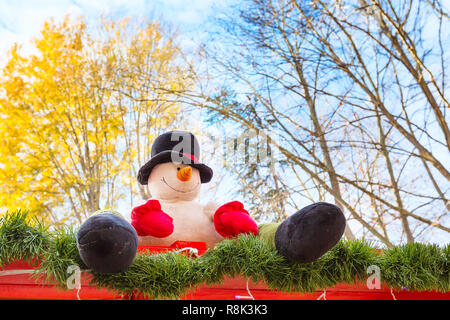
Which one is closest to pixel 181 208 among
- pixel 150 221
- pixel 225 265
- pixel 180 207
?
pixel 180 207

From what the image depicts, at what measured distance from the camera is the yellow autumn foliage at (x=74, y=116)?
3.29 meters

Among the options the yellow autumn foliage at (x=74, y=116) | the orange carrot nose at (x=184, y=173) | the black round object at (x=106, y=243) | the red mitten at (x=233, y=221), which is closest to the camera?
the black round object at (x=106, y=243)

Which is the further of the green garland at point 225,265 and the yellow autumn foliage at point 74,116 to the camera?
the yellow autumn foliage at point 74,116

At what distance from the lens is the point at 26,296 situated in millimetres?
583

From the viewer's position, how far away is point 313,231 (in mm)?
508

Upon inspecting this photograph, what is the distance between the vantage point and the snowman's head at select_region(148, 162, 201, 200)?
0.99 m

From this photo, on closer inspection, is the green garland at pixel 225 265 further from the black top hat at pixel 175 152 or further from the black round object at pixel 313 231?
the black top hat at pixel 175 152

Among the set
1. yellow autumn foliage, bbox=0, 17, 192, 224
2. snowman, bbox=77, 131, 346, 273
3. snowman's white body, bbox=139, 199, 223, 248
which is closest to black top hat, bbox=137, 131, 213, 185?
snowman, bbox=77, 131, 346, 273

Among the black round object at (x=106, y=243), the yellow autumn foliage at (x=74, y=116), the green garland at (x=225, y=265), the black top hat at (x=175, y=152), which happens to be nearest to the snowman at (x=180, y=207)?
the black top hat at (x=175, y=152)

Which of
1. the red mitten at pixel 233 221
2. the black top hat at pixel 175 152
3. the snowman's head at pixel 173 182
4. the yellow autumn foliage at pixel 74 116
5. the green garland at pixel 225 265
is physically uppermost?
the yellow autumn foliage at pixel 74 116

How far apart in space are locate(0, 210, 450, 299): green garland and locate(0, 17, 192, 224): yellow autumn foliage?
8.99ft

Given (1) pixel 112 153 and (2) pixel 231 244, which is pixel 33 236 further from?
(1) pixel 112 153
